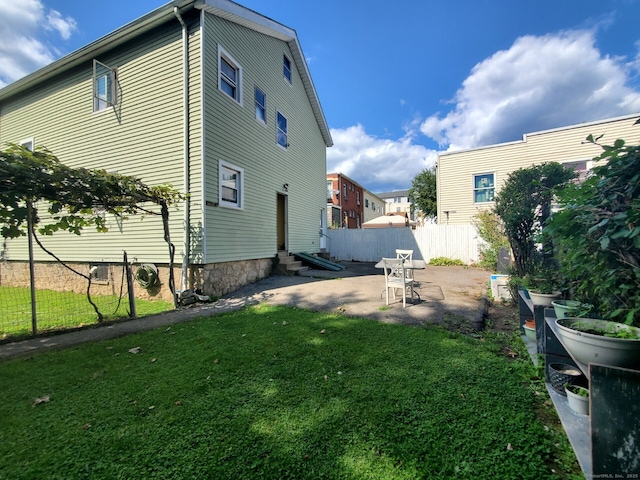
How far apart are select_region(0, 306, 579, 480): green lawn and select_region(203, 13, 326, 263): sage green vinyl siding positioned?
4.01 m

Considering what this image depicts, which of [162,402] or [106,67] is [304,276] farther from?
[106,67]

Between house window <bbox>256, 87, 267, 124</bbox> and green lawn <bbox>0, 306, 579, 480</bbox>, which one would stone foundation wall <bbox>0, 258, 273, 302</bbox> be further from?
house window <bbox>256, 87, 267, 124</bbox>

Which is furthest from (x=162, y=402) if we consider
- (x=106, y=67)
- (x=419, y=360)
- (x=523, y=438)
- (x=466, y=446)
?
(x=106, y=67)

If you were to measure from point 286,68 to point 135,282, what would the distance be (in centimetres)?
1019

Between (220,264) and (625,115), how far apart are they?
16833 mm

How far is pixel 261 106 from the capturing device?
9.42m

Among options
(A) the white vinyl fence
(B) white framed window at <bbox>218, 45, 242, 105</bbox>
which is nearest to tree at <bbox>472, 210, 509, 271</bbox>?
(A) the white vinyl fence

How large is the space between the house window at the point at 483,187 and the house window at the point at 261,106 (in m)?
10.8

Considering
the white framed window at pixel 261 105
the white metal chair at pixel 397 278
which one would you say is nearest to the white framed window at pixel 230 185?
the white framed window at pixel 261 105

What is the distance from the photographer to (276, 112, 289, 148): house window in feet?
34.6

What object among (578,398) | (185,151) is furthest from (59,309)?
(578,398)

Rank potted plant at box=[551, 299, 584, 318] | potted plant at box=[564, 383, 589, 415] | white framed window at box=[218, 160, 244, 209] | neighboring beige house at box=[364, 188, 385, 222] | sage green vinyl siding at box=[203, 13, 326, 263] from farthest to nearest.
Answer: neighboring beige house at box=[364, 188, 385, 222] → white framed window at box=[218, 160, 244, 209] → sage green vinyl siding at box=[203, 13, 326, 263] → potted plant at box=[551, 299, 584, 318] → potted plant at box=[564, 383, 589, 415]

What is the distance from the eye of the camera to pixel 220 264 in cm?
720

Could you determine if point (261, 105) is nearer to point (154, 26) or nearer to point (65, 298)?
point (154, 26)
